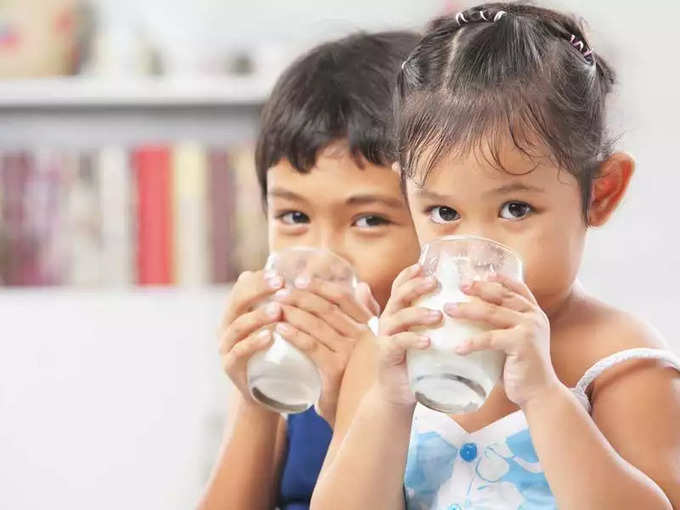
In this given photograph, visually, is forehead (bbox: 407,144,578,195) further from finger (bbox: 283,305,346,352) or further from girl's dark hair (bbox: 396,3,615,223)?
finger (bbox: 283,305,346,352)

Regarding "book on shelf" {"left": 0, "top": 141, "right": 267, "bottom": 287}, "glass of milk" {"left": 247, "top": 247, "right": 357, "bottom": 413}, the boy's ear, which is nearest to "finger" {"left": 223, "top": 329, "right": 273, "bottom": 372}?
"glass of milk" {"left": 247, "top": 247, "right": 357, "bottom": 413}

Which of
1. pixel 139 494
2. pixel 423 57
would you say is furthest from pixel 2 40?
pixel 423 57

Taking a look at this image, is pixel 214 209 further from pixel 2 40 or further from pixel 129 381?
pixel 2 40

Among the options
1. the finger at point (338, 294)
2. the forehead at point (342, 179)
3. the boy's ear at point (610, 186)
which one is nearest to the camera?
the boy's ear at point (610, 186)

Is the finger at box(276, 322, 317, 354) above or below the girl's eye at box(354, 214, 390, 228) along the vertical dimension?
below

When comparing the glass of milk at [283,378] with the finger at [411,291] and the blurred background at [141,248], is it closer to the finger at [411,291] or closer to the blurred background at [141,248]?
the finger at [411,291]

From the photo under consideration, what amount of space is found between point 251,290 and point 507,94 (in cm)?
37

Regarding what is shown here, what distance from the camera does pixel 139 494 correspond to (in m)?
2.88

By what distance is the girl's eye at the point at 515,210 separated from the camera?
3.51 ft

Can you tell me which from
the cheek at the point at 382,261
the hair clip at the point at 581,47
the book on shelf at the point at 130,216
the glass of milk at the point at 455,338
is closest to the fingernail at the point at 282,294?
the cheek at the point at 382,261

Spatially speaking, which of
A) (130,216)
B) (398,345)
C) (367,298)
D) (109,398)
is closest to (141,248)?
(130,216)

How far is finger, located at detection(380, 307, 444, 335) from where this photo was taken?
3.14 ft

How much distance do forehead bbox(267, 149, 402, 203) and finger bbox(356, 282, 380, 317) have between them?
12 cm

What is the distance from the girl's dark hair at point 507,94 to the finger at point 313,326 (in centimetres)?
19
